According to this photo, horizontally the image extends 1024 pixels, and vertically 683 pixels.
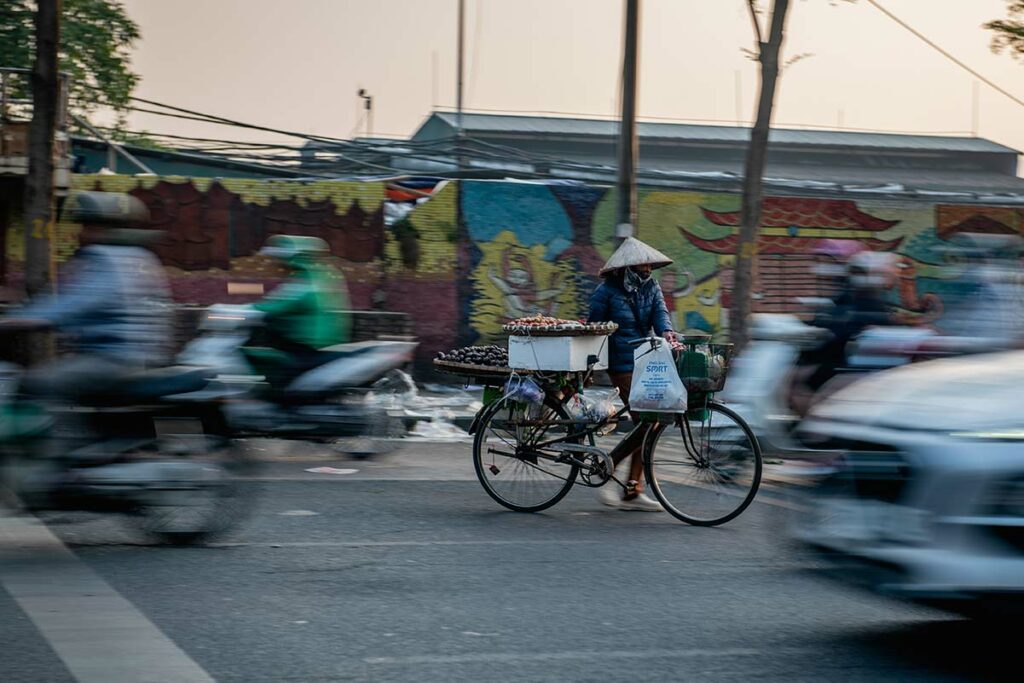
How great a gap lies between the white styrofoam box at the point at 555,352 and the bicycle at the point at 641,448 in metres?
0.10

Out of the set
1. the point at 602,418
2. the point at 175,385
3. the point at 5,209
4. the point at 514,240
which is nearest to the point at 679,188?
the point at 514,240

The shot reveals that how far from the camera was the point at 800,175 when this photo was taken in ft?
145

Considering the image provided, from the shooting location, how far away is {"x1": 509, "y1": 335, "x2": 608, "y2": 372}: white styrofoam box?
8.30 metres

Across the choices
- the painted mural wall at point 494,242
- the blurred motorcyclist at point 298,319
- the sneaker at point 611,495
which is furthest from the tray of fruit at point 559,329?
the painted mural wall at point 494,242

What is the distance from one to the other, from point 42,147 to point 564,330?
8.10 metres

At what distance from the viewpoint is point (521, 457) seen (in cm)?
849

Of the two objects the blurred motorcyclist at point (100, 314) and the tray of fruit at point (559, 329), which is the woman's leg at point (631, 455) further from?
the blurred motorcyclist at point (100, 314)

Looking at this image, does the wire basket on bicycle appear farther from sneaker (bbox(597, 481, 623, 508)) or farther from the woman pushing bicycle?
sneaker (bbox(597, 481, 623, 508))

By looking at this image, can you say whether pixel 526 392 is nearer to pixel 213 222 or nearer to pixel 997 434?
pixel 997 434

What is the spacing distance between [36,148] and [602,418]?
8427 mm

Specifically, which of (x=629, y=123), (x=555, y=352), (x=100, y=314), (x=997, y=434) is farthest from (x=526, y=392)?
(x=629, y=123)

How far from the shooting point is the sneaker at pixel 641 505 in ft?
28.5

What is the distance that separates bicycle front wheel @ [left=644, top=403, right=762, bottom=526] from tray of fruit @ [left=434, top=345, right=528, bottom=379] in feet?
3.61

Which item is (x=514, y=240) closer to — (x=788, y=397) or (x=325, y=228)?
(x=325, y=228)
